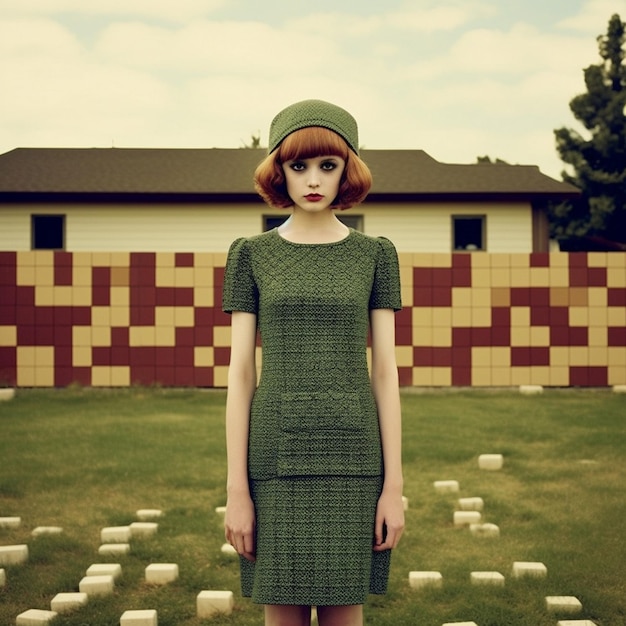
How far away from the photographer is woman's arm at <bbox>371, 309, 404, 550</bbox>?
7.88 feet

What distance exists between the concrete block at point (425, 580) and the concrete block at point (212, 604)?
916 mm

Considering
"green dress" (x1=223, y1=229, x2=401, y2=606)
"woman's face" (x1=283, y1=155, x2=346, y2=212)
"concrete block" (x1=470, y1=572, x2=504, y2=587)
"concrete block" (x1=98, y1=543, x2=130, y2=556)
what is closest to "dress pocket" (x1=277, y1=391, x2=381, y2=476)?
"green dress" (x1=223, y1=229, x2=401, y2=606)

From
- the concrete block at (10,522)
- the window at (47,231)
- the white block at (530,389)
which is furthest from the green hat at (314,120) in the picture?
the window at (47,231)

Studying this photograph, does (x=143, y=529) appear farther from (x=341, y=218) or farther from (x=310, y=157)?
(x=341, y=218)

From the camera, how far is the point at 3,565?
15.5 ft

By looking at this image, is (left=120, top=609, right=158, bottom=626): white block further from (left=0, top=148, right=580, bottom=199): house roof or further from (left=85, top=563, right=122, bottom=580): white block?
(left=0, top=148, right=580, bottom=199): house roof

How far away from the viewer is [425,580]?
14.3 ft

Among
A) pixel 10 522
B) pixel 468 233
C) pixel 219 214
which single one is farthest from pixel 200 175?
pixel 10 522

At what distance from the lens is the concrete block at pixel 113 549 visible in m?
4.91

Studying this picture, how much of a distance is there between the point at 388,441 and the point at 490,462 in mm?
4931

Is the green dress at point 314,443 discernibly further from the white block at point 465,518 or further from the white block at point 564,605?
the white block at point 465,518

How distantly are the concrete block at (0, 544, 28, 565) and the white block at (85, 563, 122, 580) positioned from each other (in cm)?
50

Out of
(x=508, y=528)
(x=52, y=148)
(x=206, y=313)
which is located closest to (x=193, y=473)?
(x=508, y=528)

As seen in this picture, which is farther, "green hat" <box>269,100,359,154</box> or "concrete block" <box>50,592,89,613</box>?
"concrete block" <box>50,592,89,613</box>
